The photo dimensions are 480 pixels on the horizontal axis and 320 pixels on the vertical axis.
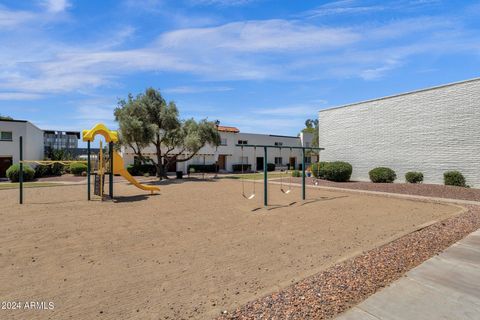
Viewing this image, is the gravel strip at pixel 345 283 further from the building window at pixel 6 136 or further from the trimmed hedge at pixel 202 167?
the building window at pixel 6 136

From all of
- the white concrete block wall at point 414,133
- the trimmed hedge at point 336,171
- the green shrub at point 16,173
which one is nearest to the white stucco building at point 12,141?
the green shrub at point 16,173

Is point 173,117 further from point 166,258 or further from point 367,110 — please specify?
point 166,258

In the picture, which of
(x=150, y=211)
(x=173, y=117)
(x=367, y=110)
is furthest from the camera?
(x=173, y=117)

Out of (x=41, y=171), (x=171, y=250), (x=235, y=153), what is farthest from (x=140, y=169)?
(x=171, y=250)

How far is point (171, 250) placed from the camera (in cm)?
573

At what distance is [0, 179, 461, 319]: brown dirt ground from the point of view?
371 cm

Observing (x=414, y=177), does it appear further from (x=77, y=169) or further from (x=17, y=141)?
(x=17, y=141)

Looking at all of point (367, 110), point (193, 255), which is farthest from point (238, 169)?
point (193, 255)

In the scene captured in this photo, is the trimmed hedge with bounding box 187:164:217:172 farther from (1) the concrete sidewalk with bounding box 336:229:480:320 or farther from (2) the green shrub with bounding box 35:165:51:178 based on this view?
(1) the concrete sidewalk with bounding box 336:229:480:320

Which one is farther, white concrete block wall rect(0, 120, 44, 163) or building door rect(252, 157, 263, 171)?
building door rect(252, 157, 263, 171)

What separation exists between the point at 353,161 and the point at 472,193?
8.45 metres

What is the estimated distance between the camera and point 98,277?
4387mm

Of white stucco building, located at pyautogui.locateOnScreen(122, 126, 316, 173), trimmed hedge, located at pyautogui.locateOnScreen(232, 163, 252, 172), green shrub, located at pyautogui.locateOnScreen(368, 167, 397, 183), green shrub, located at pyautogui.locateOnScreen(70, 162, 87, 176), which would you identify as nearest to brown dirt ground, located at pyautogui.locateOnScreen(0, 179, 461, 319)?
green shrub, located at pyautogui.locateOnScreen(368, 167, 397, 183)

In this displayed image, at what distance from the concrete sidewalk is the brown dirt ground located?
1140 mm
